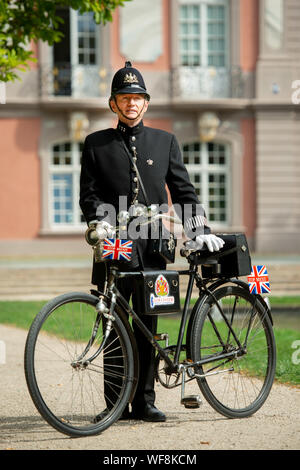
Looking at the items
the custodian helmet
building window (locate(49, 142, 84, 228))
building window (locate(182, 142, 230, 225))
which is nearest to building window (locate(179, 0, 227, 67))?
building window (locate(182, 142, 230, 225))

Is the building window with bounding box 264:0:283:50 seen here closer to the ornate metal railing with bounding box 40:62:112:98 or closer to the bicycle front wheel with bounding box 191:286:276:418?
the ornate metal railing with bounding box 40:62:112:98

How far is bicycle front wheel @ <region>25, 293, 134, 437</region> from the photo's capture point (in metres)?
3.88

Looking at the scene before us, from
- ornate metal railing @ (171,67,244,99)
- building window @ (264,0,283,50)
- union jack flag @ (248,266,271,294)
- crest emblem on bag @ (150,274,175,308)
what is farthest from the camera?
ornate metal railing @ (171,67,244,99)

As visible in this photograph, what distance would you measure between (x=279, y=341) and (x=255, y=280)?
130 inches

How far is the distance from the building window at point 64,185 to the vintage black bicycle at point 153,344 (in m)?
17.5

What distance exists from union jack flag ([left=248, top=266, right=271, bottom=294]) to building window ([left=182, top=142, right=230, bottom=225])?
18.0 m

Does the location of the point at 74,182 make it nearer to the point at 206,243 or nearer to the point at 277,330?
the point at 277,330

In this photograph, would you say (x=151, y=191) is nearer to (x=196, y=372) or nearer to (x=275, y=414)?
(x=196, y=372)

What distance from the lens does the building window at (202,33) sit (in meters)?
22.6

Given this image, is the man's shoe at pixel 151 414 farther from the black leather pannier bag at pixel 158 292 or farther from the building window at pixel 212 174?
the building window at pixel 212 174

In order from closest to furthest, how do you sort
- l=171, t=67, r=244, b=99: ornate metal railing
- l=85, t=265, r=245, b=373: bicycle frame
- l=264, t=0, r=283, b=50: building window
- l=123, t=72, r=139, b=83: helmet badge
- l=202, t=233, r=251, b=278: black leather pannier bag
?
l=85, t=265, r=245, b=373: bicycle frame < l=123, t=72, r=139, b=83: helmet badge < l=202, t=233, r=251, b=278: black leather pannier bag < l=264, t=0, r=283, b=50: building window < l=171, t=67, r=244, b=99: ornate metal railing

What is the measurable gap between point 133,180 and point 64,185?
18.0m

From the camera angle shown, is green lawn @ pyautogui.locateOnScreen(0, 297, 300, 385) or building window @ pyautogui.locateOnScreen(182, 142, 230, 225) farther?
building window @ pyautogui.locateOnScreen(182, 142, 230, 225)

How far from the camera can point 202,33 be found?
22.7 meters
